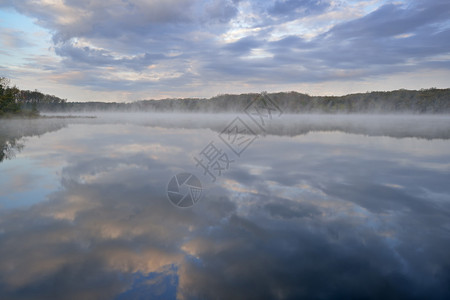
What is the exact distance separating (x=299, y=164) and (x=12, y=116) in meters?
65.9

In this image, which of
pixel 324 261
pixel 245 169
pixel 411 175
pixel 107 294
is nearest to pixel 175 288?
pixel 107 294

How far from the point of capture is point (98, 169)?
12023mm

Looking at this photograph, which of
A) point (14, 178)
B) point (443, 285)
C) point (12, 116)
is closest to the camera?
point (443, 285)

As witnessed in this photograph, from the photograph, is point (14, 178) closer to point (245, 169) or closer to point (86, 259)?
point (86, 259)

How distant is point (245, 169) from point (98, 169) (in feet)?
→ 21.4

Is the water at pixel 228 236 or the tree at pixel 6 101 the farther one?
the tree at pixel 6 101

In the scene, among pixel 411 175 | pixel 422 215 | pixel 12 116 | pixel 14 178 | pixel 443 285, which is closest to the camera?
pixel 443 285

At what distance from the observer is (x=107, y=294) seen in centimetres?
405

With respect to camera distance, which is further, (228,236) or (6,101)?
(6,101)

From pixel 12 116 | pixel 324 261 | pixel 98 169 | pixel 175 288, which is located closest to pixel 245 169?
pixel 98 169

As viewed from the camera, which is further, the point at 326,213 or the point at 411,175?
the point at 411,175

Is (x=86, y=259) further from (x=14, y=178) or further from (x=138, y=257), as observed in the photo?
(x=14, y=178)

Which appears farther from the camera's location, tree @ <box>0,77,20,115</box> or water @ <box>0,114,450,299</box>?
tree @ <box>0,77,20,115</box>

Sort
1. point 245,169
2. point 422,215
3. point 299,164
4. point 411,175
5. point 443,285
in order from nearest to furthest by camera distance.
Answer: point 443,285 < point 422,215 < point 411,175 < point 245,169 < point 299,164
